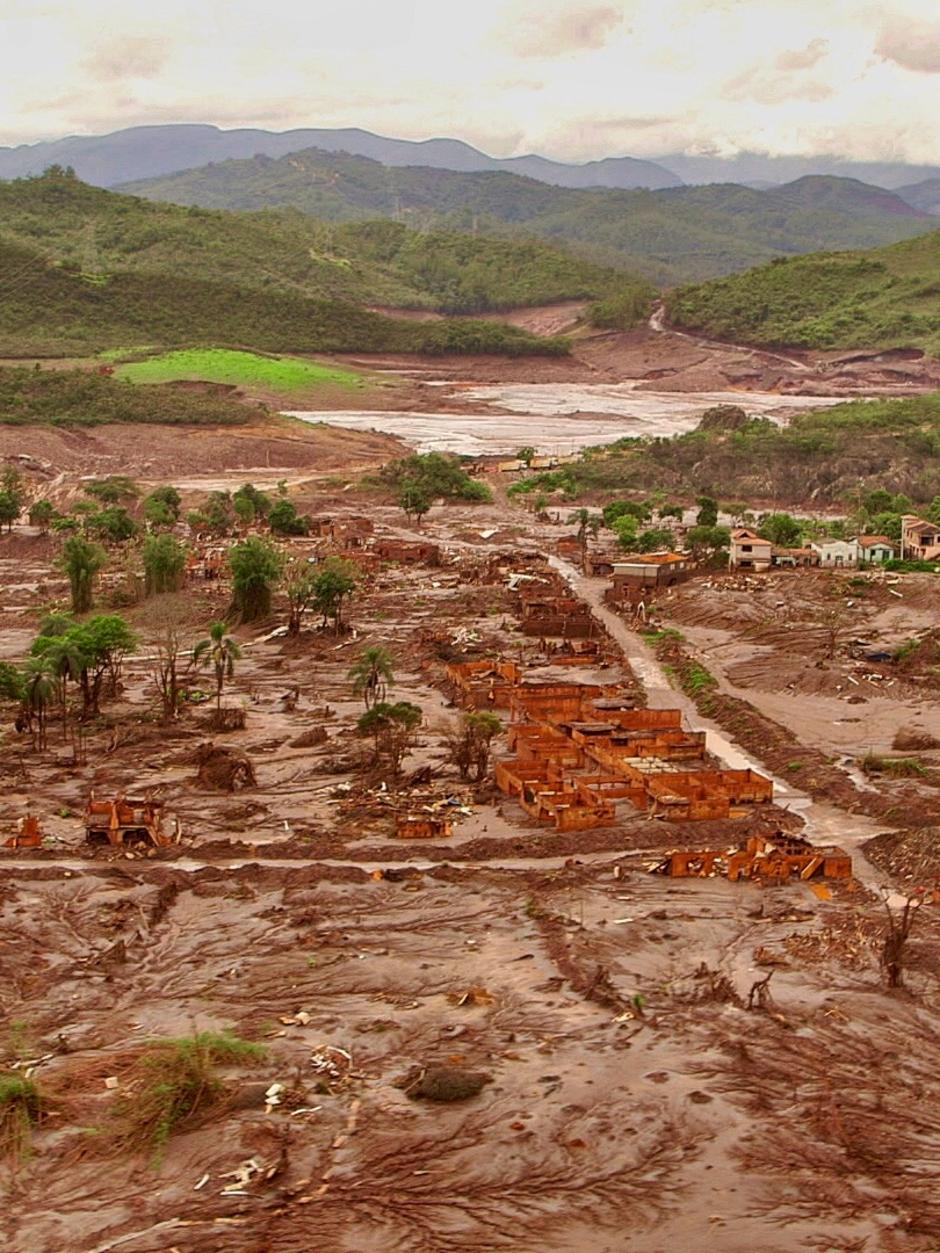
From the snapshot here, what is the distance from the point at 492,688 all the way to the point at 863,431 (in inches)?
2066

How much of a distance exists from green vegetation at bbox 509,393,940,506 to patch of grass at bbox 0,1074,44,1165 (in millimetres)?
59711

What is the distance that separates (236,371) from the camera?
109 metres

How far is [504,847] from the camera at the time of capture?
27500 mm

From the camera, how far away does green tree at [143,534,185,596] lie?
49375 millimetres

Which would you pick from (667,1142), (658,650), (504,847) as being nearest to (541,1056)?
(667,1142)

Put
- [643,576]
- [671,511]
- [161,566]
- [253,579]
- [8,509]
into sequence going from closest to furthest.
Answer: [253,579] < [161,566] < [643,576] < [8,509] < [671,511]

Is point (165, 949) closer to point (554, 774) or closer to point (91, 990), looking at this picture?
point (91, 990)

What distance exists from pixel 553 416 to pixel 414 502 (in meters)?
42.2

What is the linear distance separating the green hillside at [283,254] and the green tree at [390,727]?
98.9 m

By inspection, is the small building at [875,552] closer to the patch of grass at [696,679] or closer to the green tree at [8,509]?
the patch of grass at [696,679]

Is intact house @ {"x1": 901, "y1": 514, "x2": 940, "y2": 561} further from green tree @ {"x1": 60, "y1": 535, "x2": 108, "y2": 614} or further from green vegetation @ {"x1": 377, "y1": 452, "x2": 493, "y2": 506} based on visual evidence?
green tree @ {"x1": 60, "y1": 535, "x2": 108, "y2": 614}

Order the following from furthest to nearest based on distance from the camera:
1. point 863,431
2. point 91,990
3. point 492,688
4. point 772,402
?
point 772,402 → point 863,431 → point 492,688 → point 91,990

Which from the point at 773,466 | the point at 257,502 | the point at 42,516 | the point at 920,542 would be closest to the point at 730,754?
the point at 920,542

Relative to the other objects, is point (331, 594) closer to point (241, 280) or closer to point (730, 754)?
point (730, 754)
